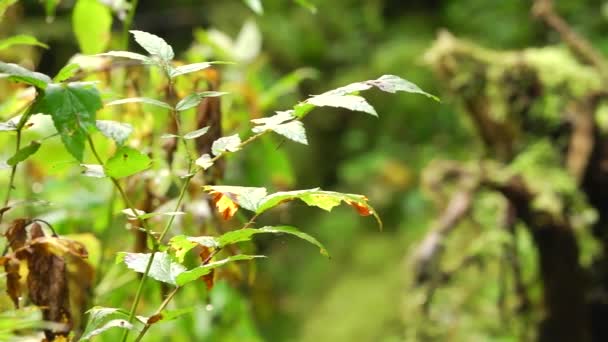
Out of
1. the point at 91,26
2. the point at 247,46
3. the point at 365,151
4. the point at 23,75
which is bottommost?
the point at 365,151

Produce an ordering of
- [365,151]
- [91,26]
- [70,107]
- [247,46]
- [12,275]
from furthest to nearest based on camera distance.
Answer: [365,151] → [247,46] → [91,26] → [12,275] → [70,107]

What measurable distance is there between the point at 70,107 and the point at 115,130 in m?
0.04

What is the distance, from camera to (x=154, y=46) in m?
0.58

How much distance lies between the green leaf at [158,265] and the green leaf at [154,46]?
140 millimetres

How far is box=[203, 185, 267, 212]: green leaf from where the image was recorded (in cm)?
56

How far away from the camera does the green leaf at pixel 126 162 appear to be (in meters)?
0.58

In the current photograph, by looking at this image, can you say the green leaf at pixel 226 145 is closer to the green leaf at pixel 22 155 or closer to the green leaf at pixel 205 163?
the green leaf at pixel 205 163

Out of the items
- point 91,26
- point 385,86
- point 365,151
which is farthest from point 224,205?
point 365,151

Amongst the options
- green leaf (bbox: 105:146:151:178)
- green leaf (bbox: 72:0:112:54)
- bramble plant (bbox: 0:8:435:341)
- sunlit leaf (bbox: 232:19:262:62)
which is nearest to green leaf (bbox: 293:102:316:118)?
bramble plant (bbox: 0:8:435:341)

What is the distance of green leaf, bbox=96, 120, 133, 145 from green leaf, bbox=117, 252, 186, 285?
0.29 ft

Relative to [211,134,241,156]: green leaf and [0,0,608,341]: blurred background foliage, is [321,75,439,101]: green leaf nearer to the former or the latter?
[211,134,241,156]: green leaf

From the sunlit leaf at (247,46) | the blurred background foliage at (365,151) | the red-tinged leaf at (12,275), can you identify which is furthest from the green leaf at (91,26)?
the blurred background foliage at (365,151)

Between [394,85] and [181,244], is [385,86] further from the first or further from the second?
[181,244]

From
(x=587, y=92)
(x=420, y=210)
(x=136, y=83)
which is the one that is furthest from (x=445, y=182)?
(x=420, y=210)
